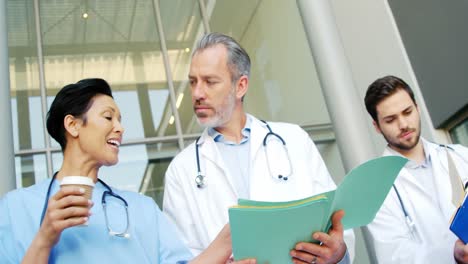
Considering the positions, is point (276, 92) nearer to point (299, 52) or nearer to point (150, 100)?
point (299, 52)

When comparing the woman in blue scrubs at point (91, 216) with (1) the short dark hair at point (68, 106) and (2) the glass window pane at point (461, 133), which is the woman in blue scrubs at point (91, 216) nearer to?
(1) the short dark hair at point (68, 106)

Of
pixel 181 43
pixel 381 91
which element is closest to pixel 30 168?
pixel 181 43

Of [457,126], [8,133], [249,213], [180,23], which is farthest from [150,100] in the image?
[249,213]

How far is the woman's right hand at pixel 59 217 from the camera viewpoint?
4.00ft

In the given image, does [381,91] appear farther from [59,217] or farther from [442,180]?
[59,217]

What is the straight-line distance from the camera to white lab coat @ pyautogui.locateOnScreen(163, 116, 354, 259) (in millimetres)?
1868

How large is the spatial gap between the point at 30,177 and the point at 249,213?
3762 millimetres

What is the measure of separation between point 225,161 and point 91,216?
683 mm

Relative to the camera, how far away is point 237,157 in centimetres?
207

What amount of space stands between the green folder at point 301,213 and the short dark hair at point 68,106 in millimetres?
706

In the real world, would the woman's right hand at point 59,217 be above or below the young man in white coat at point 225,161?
below

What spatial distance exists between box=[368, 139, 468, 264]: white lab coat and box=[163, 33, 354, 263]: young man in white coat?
0.26 meters

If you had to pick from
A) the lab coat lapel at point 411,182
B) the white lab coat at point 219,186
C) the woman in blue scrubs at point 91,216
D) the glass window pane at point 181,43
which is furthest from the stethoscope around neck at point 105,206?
the glass window pane at point 181,43

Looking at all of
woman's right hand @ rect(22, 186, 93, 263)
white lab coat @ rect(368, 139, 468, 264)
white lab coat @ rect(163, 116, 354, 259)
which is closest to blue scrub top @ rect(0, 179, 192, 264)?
woman's right hand @ rect(22, 186, 93, 263)
